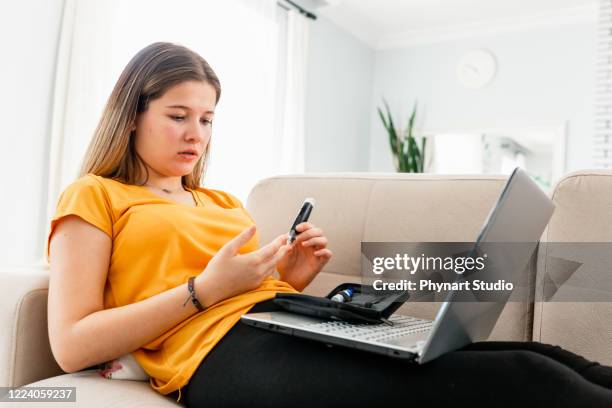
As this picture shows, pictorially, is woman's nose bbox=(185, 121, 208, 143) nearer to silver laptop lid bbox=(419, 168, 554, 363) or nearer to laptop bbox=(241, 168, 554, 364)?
laptop bbox=(241, 168, 554, 364)

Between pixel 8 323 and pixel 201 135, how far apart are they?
0.53 meters

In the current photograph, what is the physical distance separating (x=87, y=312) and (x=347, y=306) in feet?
1.52

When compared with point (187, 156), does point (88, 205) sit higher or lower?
lower

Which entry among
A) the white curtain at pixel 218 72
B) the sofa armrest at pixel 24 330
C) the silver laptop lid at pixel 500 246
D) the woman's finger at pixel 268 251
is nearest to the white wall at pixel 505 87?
the white curtain at pixel 218 72

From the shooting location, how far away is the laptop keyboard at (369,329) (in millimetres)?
774

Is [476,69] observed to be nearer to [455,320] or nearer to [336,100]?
[336,100]

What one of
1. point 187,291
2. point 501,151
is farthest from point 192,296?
point 501,151

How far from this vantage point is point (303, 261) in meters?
1.27

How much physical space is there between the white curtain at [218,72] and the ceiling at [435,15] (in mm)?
665

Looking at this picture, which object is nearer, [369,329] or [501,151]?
[369,329]

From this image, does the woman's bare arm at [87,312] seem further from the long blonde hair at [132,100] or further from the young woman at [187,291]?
the long blonde hair at [132,100]

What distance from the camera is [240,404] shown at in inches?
31.8

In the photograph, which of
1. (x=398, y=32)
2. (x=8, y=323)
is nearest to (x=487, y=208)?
(x=8, y=323)

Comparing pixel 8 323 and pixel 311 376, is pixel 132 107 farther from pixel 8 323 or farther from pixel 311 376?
pixel 311 376
